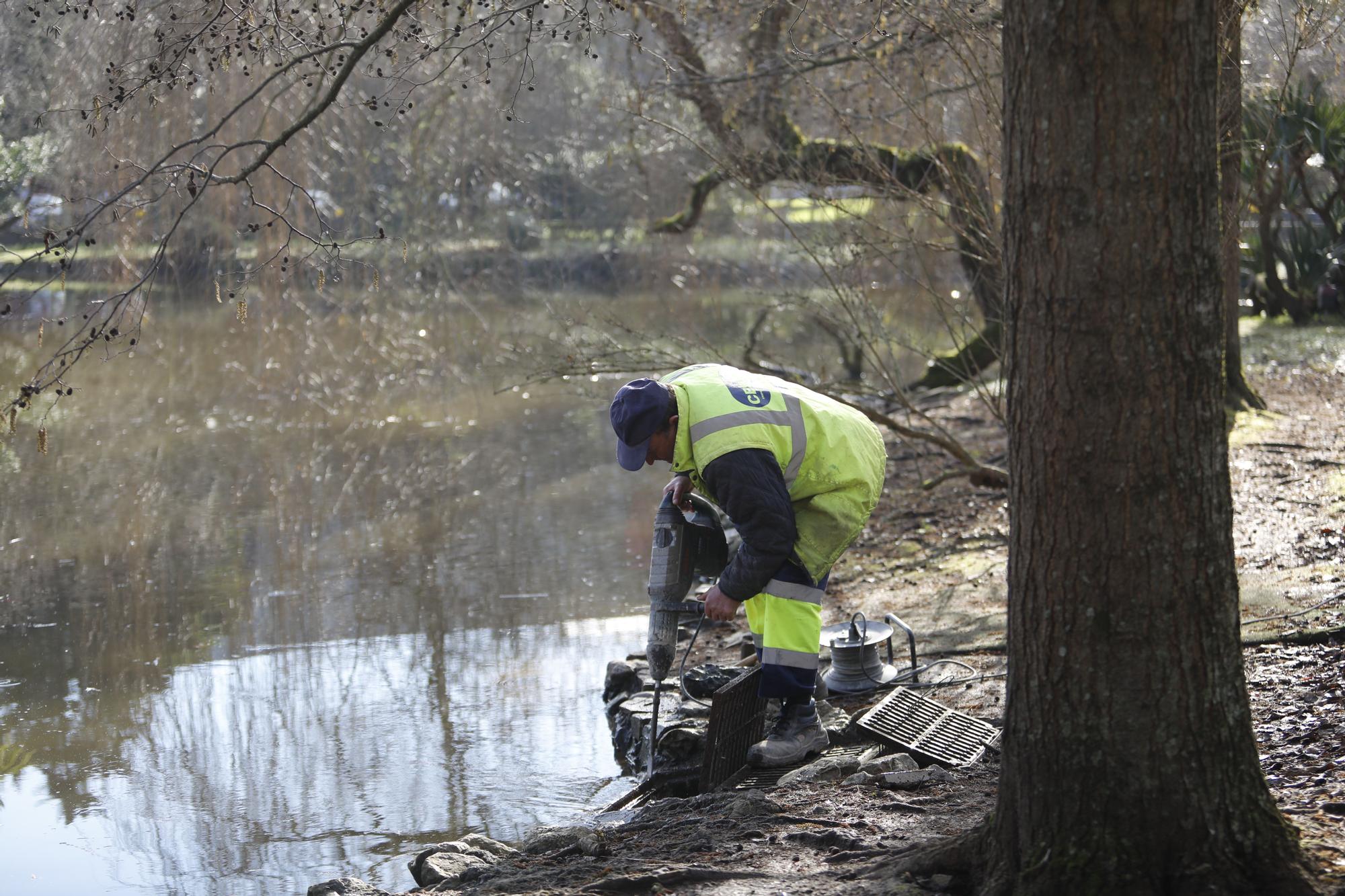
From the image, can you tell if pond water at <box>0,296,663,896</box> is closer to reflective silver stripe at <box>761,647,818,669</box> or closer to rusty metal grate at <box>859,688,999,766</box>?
reflective silver stripe at <box>761,647,818,669</box>

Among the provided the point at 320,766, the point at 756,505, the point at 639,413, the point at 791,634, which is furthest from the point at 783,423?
the point at 320,766

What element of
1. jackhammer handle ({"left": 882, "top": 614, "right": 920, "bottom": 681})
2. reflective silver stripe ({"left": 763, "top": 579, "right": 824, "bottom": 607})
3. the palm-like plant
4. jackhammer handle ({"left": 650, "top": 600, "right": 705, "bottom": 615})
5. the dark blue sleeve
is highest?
the palm-like plant

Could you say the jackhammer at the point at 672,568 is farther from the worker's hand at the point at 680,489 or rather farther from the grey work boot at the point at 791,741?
the grey work boot at the point at 791,741

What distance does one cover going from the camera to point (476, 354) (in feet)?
53.9

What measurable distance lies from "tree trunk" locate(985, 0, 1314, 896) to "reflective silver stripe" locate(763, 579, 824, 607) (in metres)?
1.66

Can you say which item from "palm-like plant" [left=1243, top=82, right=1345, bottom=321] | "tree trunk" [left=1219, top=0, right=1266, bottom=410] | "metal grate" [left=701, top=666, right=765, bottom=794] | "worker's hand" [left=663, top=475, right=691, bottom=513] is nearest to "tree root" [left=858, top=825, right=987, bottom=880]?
"metal grate" [left=701, top=666, right=765, bottom=794]

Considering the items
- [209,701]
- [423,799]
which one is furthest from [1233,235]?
[209,701]

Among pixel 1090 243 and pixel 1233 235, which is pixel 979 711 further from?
pixel 1233 235

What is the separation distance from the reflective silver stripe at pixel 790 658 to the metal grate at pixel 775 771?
32cm

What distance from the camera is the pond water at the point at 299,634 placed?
4.95 metres

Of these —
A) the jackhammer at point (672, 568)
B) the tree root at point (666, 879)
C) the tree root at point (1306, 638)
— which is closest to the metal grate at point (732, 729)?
the jackhammer at point (672, 568)

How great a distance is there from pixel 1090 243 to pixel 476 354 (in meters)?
14.3

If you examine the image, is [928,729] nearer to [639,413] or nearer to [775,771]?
[775,771]

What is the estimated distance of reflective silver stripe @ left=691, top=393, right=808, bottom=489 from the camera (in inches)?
164
